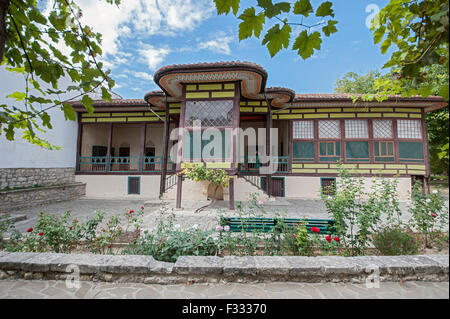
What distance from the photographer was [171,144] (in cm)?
1216

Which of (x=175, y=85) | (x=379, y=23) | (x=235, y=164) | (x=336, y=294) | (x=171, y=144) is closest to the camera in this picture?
(x=379, y=23)

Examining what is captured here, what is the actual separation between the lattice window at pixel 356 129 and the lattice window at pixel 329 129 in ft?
1.33

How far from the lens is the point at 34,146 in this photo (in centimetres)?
844

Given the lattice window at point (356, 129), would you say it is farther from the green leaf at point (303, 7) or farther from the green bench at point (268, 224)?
the green leaf at point (303, 7)

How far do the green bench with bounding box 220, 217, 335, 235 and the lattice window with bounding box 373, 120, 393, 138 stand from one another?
28.9 ft

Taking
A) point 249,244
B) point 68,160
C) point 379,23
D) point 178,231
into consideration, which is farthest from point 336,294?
point 68,160

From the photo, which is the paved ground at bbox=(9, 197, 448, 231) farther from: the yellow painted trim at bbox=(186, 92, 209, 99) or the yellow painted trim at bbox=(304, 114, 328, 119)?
the yellow painted trim at bbox=(304, 114, 328, 119)

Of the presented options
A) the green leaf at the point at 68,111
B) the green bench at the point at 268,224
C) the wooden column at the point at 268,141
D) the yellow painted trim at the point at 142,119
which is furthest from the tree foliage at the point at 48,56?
the yellow painted trim at the point at 142,119

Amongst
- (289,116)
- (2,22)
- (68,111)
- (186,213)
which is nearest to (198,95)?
(186,213)

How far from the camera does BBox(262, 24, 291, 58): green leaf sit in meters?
1.41

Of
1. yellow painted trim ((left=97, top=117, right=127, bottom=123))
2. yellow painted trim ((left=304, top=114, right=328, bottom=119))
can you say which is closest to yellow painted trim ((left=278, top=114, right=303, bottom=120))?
yellow painted trim ((left=304, top=114, right=328, bottom=119))

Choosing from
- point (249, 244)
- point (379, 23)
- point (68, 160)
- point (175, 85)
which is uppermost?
point (175, 85)

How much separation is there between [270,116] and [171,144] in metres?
5.93

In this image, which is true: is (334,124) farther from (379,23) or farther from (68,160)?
(68,160)
